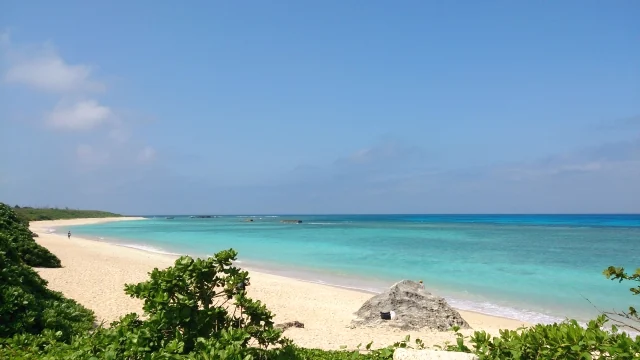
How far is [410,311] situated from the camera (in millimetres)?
11523

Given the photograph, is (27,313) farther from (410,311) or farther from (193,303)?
(410,311)

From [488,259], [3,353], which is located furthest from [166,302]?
[488,259]

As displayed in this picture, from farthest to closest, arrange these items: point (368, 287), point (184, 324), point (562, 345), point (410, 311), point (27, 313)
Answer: point (368, 287), point (410, 311), point (27, 313), point (184, 324), point (562, 345)

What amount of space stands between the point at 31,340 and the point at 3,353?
53cm

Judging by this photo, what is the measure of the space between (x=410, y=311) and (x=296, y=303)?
15.0 feet

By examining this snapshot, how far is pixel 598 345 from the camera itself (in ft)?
11.0

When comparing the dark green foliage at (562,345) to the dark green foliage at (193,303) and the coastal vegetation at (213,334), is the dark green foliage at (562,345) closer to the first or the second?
the coastal vegetation at (213,334)

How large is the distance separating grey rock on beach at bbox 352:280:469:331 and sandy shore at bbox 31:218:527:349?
32 cm

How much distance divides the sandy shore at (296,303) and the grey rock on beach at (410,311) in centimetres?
32

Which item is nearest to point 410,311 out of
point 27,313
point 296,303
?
point 296,303

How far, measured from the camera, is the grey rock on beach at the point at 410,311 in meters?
11.3

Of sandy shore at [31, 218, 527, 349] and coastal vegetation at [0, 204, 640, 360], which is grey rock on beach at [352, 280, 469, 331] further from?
coastal vegetation at [0, 204, 640, 360]

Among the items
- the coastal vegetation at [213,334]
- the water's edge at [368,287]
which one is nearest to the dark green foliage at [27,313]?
the coastal vegetation at [213,334]

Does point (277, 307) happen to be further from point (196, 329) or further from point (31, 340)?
point (196, 329)
